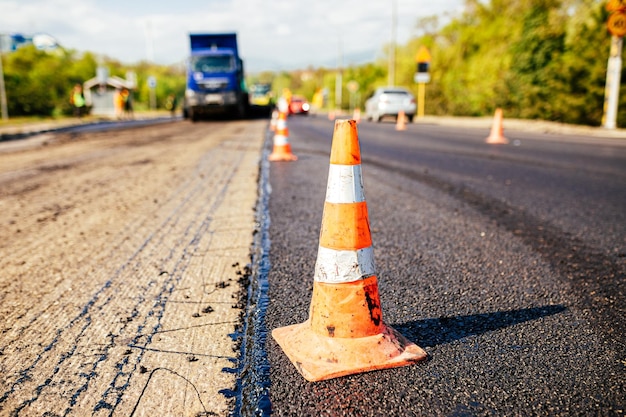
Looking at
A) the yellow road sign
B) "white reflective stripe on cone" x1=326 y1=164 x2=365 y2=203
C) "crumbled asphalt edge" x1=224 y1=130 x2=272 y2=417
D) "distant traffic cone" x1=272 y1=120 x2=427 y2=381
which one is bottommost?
"crumbled asphalt edge" x1=224 y1=130 x2=272 y2=417

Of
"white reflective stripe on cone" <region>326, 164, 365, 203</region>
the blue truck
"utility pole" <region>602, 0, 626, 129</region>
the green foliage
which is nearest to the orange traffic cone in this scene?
"white reflective stripe on cone" <region>326, 164, 365, 203</region>

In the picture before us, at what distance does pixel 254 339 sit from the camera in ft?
7.73

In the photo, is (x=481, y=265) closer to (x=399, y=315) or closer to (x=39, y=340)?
(x=399, y=315)

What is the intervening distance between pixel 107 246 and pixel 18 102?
105 feet

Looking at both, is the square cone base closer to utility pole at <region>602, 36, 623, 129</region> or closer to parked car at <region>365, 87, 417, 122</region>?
utility pole at <region>602, 36, 623, 129</region>

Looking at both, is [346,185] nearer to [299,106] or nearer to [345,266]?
[345,266]

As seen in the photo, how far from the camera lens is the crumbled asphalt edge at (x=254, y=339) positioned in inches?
73.6

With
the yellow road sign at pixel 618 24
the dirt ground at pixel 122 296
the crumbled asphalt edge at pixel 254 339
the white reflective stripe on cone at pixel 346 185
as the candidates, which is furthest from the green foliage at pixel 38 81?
the white reflective stripe on cone at pixel 346 185

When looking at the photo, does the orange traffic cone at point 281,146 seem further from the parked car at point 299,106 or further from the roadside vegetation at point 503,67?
the parked car at point 299,106

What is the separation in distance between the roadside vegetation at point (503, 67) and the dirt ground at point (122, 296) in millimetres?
16639

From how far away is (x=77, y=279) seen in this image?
317 centimetres

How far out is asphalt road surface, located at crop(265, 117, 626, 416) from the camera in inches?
76.0

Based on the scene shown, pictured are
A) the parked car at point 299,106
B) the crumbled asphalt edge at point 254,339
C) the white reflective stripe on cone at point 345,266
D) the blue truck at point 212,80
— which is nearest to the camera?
the crumbled asphalt edge at point 254,339

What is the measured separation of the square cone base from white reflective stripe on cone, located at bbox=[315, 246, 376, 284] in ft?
0.81
